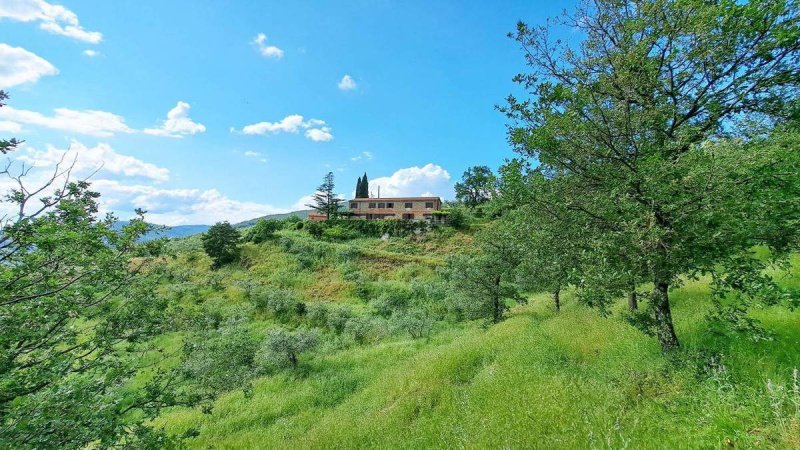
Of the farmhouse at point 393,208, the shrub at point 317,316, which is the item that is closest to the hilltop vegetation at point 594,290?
the shrub at point 317,316

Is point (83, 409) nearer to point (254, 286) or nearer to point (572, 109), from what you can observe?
point (572, 109)

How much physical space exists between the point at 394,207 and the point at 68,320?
7108cm

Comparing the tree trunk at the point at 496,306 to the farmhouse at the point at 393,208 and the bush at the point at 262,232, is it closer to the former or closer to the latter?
the bush at the point at 262,232

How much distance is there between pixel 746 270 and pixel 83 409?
11.1m

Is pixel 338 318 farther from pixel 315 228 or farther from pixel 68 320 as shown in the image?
pixel 315 228

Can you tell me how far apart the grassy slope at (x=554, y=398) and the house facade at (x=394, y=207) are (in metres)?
57.4

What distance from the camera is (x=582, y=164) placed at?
8.70 meters

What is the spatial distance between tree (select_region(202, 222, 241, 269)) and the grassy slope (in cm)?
3738

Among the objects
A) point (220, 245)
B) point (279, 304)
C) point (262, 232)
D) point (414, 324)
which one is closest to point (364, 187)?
point (262, 232)

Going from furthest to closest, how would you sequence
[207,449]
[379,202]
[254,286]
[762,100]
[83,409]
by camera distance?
[379,202] < [254,286] < [207,449] < [762,100] < [83,409]

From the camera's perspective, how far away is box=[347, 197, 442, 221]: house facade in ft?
242

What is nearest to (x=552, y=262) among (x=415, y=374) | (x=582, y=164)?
(x=582, y=164)

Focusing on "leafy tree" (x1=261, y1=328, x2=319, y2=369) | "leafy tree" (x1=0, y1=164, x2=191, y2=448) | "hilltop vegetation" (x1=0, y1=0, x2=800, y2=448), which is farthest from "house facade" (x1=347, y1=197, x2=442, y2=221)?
"leafy tree" (x1=0, y1=164, x2=191, y2=448)

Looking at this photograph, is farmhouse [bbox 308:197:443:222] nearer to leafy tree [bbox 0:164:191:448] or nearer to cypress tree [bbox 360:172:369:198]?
cypress tree [bbox 360:172:369:198]
